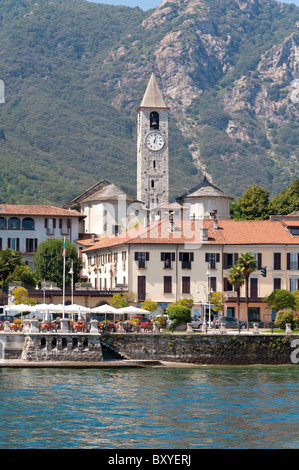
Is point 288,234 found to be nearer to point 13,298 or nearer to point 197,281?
point 197,281

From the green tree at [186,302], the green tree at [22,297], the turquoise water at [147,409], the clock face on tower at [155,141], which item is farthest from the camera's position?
the clock face on tower at [155,141]

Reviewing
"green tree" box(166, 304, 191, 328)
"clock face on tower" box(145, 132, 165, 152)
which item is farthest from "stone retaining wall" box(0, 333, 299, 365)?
"clock face on tower" box(145, 132, 165, 152)

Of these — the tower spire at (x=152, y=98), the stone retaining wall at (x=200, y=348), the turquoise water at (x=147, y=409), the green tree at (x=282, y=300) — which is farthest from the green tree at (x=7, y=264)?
the tower spire at (x=152, y=98)

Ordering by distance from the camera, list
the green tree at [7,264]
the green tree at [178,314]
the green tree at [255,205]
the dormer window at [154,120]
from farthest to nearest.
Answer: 1. the dormer window at [154,120]
2. the green tree at [255,205]
3. the green tree at [7,264]
4. the green tree at [178,314]

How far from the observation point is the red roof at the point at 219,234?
83.0 meters

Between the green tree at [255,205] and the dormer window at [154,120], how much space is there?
19568 millimetres

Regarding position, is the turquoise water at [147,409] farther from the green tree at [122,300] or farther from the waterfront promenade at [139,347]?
the green tree at [122,300]

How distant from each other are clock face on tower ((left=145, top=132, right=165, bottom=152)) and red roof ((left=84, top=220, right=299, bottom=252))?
5772cm

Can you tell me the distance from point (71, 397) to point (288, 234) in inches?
1756

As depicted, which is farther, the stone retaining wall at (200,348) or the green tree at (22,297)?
the green tree at (22,297)

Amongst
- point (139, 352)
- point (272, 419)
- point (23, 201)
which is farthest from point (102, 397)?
point (23, 201)

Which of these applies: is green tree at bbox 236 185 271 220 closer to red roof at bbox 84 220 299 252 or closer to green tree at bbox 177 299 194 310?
red roof at bbox 84 220 299 252

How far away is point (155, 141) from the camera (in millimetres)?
145500
